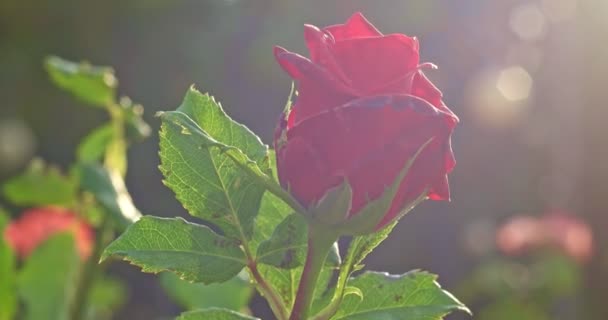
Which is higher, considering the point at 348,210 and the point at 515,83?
the point at 348,210

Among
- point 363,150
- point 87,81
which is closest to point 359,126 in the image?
point 363,150

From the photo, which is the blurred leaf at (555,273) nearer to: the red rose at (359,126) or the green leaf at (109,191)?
the green leaf at (109,191)

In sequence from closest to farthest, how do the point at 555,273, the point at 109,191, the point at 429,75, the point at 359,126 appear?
1. the point at 359,126
2. the point at 109,191
3. the point at 555,273
4. the point at 429,75

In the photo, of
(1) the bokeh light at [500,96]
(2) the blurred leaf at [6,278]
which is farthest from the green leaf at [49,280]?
(1) the bokeh light at [500,96]

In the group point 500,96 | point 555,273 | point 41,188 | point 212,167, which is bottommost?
point 500,96

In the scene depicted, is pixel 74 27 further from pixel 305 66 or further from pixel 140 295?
pixel 305 66

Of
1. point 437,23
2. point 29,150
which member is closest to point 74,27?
point 29,150

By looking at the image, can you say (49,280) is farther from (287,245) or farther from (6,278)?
(287,245)
